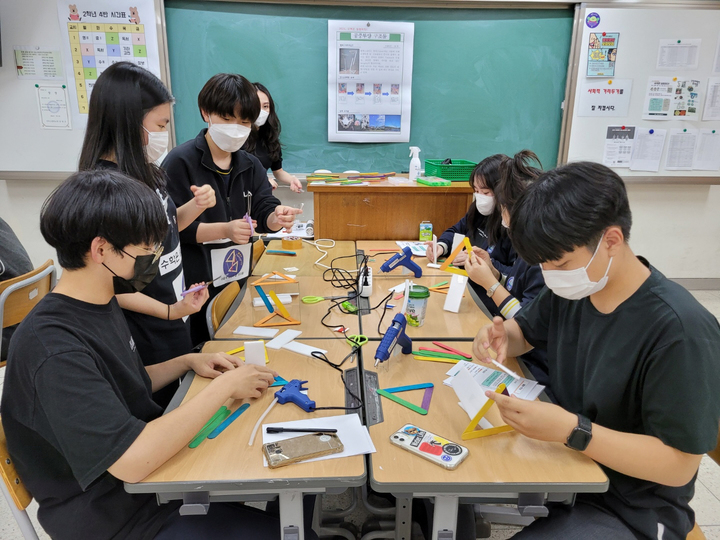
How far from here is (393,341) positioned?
1.44 meters

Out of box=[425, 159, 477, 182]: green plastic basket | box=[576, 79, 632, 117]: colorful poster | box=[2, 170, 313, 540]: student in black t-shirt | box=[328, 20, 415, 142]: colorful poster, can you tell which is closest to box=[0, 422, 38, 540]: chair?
box=[2, 170, 313, 540]: student in black t-shirt

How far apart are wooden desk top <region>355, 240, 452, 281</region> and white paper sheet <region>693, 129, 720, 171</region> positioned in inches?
110

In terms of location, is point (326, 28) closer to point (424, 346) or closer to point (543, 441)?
point (424, 346)

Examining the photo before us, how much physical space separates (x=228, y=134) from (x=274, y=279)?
0.64 meters

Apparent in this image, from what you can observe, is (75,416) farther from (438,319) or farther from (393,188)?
(393,188)

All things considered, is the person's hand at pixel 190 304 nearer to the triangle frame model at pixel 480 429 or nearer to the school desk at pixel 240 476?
the school desk at pixel 240 476

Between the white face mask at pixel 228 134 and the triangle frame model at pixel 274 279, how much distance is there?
580 millimetres

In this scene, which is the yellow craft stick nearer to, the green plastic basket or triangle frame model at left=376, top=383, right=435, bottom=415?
triangle frame model at left=376, top=383, right=435, bottom=415

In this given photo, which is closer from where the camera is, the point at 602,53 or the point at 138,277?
the point at 138,277

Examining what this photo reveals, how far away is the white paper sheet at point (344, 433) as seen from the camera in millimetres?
1072

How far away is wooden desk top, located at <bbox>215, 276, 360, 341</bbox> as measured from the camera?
1.69 m

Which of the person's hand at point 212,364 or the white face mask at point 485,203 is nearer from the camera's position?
the person's hand at point 212,364

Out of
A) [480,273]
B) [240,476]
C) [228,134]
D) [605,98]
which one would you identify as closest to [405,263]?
[480,273]

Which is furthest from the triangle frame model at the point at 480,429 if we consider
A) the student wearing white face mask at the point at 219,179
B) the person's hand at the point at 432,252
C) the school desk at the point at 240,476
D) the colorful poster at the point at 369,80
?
the colorful poster at the point at 369,80
